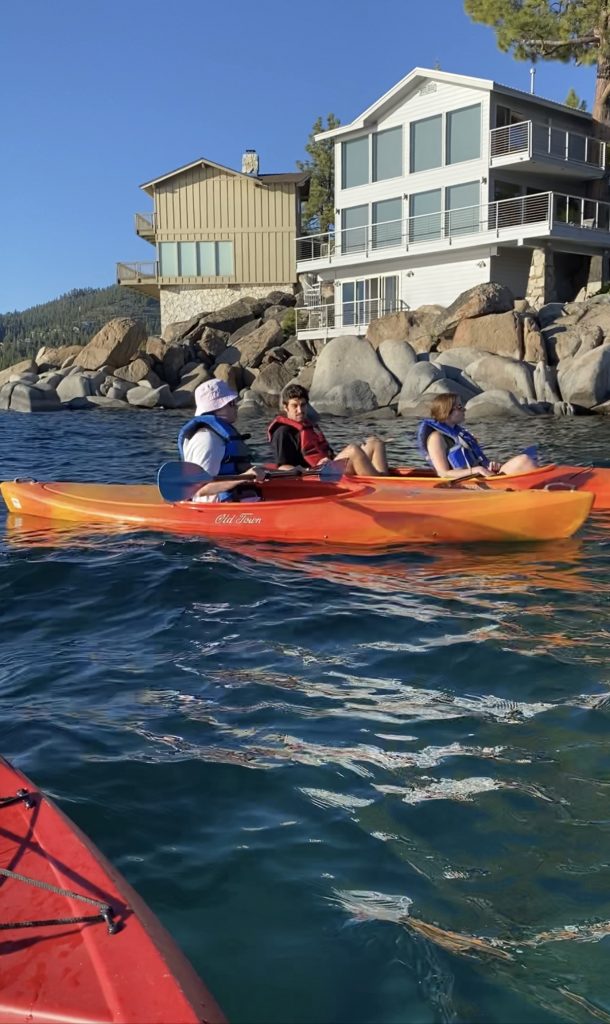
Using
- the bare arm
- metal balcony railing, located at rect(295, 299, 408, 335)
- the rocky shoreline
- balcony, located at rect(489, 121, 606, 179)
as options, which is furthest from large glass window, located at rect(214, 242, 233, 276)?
the bare arm

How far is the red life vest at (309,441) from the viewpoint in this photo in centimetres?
908

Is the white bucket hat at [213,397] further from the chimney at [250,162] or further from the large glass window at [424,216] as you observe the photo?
the chimney at [250,162]

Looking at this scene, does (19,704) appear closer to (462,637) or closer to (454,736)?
(454,736)

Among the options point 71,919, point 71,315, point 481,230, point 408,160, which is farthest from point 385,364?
point 71,315

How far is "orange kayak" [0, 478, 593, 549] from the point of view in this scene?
299 inches

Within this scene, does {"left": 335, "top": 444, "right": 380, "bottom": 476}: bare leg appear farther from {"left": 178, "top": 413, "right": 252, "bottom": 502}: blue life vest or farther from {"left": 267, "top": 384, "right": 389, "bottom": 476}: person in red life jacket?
{"left": 178, "top": 413, "right": 252, "bottom": 502}: blue life vest

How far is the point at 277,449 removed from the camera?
9.02 m

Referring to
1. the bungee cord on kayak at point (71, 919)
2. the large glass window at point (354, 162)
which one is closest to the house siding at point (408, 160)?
the large glass window at point (354, 162)

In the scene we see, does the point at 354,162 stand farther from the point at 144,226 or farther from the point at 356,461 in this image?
the point at 356,461

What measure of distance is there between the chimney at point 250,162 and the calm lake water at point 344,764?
114 ft

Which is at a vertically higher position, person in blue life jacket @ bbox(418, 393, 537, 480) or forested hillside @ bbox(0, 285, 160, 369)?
forested hillside @ bbox(0, 285, 160, 369)

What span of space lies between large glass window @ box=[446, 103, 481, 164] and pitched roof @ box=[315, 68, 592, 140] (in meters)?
0.85

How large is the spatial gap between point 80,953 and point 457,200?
31.0 meters

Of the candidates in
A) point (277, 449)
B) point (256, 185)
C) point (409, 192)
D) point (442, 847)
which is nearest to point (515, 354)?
Result: point (409, 192)
